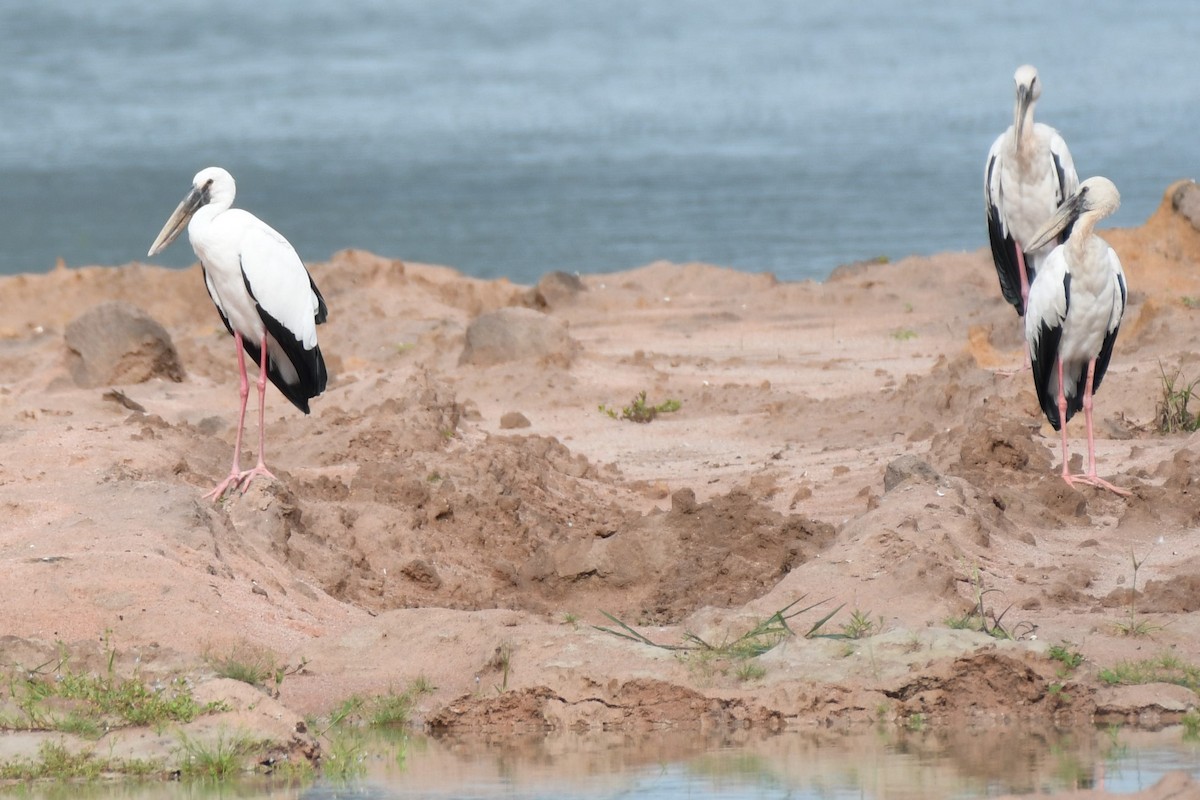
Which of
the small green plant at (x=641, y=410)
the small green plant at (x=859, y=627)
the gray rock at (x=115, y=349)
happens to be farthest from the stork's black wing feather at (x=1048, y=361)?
the gray rock at (x=115, y=349)

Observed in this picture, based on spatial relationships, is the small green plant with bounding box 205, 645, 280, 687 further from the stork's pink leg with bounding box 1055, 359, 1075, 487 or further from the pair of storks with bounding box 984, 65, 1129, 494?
the stork's pink leg with bounding box 1055, 359, 1075, 487

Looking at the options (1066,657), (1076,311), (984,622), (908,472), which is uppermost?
(1076,311)

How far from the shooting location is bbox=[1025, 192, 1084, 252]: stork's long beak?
34.6 feet

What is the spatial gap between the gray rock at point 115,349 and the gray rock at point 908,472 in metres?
6.76

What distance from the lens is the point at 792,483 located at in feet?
35.3

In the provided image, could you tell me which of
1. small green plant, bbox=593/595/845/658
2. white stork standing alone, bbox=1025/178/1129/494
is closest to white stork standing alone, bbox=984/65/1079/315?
white stork standing alone, bbox=1025/178/1129/494

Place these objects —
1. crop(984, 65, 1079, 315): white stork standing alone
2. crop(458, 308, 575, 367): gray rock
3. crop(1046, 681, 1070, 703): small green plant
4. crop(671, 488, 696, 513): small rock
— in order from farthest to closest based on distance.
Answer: crop(458, 308, 575, 367): gray rock → crop(984, 65, 1079, 315): white stork standing alone → crop(671, 488, 696, 513): small rock → crop(1046, 681, 1070, 703): small green plant

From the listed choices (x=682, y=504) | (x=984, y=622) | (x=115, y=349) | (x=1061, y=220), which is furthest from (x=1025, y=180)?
(x=115, y=349)

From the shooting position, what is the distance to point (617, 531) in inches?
371

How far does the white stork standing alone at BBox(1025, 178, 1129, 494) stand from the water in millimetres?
15053

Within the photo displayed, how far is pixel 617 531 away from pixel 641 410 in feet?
12.8

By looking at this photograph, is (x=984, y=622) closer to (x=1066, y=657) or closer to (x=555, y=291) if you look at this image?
(x=1066, y=657)

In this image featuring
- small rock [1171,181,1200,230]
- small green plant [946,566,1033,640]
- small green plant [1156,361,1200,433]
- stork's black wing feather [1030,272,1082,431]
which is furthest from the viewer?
small rock [1171,181,1200,230]

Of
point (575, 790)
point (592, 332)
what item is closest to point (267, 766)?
point (575, 790)
